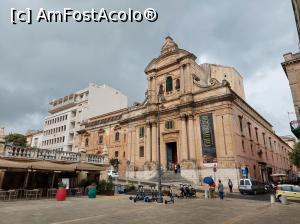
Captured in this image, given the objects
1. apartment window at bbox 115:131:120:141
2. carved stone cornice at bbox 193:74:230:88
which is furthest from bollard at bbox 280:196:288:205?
apartment window at bbox 115:131:120:141

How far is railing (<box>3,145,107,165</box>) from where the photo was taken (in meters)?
15.4

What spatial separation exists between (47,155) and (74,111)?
4289cm

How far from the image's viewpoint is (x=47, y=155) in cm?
1756

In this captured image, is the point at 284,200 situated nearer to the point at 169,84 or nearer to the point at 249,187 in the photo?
the point at 249,187

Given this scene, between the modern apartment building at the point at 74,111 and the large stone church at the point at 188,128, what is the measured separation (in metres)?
9.74

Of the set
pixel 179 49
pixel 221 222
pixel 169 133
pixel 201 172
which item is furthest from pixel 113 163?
pixel 221 222

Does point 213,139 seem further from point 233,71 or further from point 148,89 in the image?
point 233,71

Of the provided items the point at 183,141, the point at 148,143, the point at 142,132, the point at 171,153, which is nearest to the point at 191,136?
the point at 183,141

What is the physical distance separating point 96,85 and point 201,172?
39.5 m

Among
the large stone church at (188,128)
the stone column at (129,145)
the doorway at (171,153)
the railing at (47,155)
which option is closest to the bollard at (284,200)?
the large stone church at (188,128)

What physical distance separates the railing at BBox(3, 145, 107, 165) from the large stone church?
503 cm

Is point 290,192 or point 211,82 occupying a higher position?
point 211,82

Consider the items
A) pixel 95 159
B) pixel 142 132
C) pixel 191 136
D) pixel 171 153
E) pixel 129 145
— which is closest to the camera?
pixel 95 159

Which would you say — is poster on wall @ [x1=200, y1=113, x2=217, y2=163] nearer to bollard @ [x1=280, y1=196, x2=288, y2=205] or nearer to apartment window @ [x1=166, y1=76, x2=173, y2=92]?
apartment window @ [x1=166, y1=76, x2=173, y2=92]
